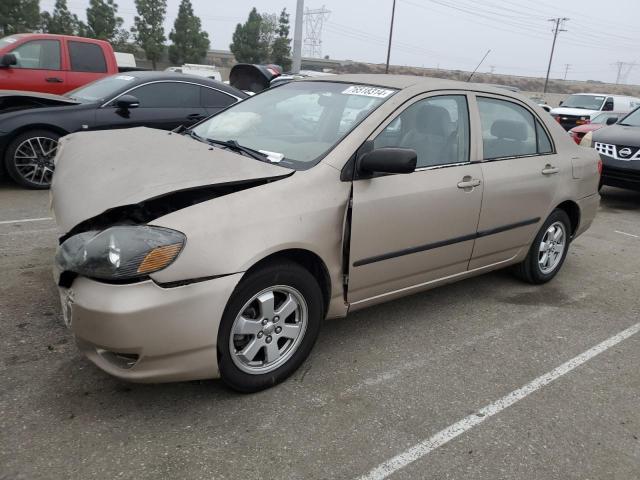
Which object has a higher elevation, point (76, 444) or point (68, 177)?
point (68, 177)

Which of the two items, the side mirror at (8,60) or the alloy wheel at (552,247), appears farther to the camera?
the side mirror at (8,60)

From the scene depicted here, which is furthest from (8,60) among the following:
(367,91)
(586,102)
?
(586,102)

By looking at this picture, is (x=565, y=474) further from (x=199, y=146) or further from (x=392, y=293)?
(x=199, y=146)

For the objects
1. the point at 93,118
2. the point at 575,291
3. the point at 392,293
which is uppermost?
the point at 93,118

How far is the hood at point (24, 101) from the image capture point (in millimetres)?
6363

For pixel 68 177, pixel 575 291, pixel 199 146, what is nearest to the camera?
pixel 68 177

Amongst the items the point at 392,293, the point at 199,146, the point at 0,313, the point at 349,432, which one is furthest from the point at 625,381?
the point at 0,313

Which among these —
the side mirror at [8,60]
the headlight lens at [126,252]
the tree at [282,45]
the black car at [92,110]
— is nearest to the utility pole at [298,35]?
the side mirror at [8,60]

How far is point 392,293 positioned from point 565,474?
1.38 metres

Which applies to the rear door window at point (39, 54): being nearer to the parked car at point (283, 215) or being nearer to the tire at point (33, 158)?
the tire at point (33, 158)

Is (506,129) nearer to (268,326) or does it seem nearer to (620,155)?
(268,326)

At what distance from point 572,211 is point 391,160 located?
256cm

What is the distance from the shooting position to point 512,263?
14.1 ft

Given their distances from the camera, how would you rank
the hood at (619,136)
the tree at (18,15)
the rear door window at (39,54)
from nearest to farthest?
the hood at (619,136)
the rear door window at (39,54)
the tree at (18,15)
